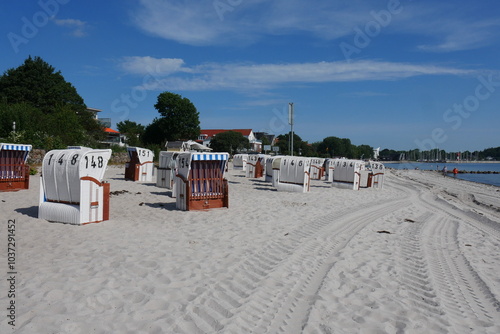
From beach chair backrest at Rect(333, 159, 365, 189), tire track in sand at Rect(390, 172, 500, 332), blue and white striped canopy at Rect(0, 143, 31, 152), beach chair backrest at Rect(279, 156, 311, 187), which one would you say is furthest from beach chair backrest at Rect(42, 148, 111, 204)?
beach chair backrest at Rect(333, 159, 365, 189)

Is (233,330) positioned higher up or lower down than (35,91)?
lower down

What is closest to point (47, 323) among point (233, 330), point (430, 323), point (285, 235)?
point (233, 330)

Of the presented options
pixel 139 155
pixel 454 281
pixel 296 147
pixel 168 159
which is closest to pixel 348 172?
pixel 168 159

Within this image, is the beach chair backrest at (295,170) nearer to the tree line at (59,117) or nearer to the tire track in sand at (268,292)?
the tire track in sand at (268,292)

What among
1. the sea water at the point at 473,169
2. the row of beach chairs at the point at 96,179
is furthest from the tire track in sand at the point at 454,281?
the sea water at the point at 473,169

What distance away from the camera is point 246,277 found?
5.30m

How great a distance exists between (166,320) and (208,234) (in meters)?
4.03

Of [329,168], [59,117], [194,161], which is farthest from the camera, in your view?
[59,117]

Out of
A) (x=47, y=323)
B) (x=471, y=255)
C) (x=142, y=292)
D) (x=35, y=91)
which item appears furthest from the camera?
(x=35, y=91)

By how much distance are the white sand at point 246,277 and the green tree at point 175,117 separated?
2122 inches

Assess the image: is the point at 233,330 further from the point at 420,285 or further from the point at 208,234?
the point at 208,234

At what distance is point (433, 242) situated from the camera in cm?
822

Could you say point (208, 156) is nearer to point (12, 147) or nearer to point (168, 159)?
point (168, 159)

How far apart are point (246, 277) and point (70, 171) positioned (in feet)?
16.8
